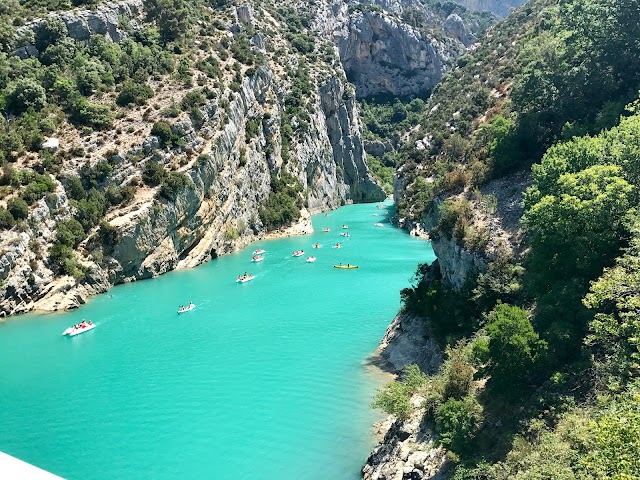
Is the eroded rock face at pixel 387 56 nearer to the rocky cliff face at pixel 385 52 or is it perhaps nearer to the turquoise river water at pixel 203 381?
the rocky cliff face at pixel 385 52

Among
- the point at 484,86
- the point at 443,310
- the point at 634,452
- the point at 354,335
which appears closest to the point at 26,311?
the point at 354,335

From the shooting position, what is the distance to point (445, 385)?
68.6 feet

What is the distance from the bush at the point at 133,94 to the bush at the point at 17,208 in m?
22.2

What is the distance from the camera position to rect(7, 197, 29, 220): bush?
4503cm

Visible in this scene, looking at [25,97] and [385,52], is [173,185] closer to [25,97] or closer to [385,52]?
[25,97]

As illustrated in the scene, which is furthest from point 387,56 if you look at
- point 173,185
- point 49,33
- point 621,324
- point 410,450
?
point 621,324

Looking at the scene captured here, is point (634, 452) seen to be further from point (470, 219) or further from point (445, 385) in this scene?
point (470, 219)

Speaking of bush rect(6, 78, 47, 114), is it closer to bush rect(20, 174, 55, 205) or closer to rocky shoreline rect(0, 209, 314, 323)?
bush rect(20, 174, 55, 205)

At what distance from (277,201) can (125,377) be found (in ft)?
185

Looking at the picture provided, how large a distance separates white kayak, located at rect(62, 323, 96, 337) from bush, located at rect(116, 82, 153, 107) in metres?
34.3

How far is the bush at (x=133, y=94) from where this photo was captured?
2470 inches

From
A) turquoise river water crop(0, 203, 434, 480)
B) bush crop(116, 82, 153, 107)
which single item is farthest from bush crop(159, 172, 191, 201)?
bush crop(116, 82, 153, 107)

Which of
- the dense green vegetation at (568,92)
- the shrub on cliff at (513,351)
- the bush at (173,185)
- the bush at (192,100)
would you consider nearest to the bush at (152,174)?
the bush at (173,185)

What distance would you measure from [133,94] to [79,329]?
36473 mm
